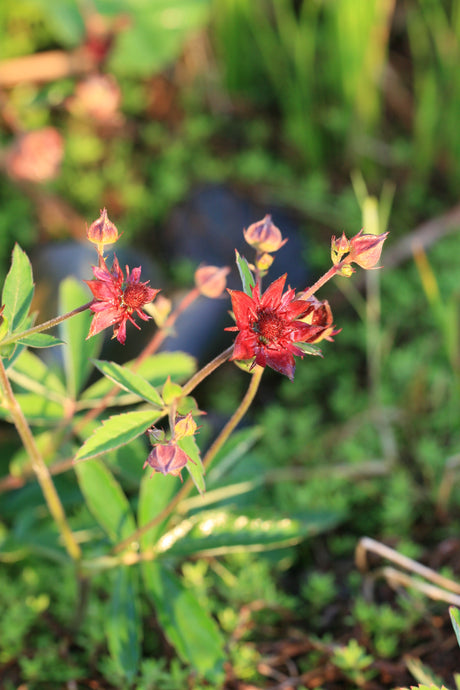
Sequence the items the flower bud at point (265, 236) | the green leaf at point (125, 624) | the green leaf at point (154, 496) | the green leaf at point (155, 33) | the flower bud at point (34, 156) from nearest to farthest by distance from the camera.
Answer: the flower bud at point (265, 236)
the green leaf at point (125, 624)
the green leaf at point (154, 496)
the flower bud at point (34, 156)
the green leaf at point (155, 33)

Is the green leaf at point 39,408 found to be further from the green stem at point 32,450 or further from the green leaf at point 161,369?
the green stem at point 32,450

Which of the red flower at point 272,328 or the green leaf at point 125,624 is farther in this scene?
the green leaf at point 125,624

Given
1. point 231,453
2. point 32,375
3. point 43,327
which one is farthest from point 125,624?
point 43,327

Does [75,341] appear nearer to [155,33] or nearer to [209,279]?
[209,279]

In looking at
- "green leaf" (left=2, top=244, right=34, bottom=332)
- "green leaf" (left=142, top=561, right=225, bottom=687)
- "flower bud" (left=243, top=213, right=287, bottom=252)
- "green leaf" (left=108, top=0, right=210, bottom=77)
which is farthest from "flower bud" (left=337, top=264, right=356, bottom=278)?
"green leaf" (left=108, top=0, right=210, bottom=77)

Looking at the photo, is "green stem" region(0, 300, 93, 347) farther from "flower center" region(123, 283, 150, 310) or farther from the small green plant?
the small green plant

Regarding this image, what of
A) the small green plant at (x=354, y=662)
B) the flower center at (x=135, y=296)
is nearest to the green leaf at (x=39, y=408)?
the flower center at (x=135, y=296)

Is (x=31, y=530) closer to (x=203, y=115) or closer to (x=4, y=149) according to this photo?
(x=4, y=149)
